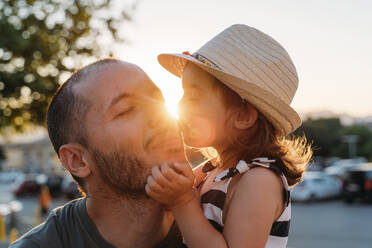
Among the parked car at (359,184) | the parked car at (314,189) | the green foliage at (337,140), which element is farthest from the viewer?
the green foliage at (337,140)

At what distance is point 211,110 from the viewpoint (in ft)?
7.41

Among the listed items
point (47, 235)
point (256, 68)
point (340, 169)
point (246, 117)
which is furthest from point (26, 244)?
point (340, 169)

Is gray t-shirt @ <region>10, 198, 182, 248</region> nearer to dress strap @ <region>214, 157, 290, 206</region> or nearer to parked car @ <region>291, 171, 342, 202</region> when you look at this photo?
dress strap @ <region>214, 157, 290, 206</region>

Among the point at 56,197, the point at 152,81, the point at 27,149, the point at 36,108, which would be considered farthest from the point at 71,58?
the point at 27,149

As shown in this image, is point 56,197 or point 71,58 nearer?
point 71,58

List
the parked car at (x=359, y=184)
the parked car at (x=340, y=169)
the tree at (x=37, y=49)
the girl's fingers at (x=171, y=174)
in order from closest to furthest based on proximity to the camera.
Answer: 1. the girl's fingers at (x=171, y=174)
2. the tree at (x=37, y=49)
3. the parked car at (x=359, y=184)
4. the parked car at (x=340, y=169)

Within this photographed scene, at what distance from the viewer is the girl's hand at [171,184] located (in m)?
1.96

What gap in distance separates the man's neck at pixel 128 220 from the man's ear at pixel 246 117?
0.61 m

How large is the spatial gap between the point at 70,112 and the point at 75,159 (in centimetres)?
26

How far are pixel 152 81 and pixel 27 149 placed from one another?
284ft

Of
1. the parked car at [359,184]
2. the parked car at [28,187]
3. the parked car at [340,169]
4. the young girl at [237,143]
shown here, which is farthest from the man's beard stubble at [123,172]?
the parked car at [28,187]

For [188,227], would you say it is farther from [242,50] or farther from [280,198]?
[242,50]

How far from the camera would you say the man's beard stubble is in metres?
2.11

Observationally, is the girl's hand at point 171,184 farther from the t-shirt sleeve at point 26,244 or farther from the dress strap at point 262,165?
the t-shirt sleeve at point 26,244
